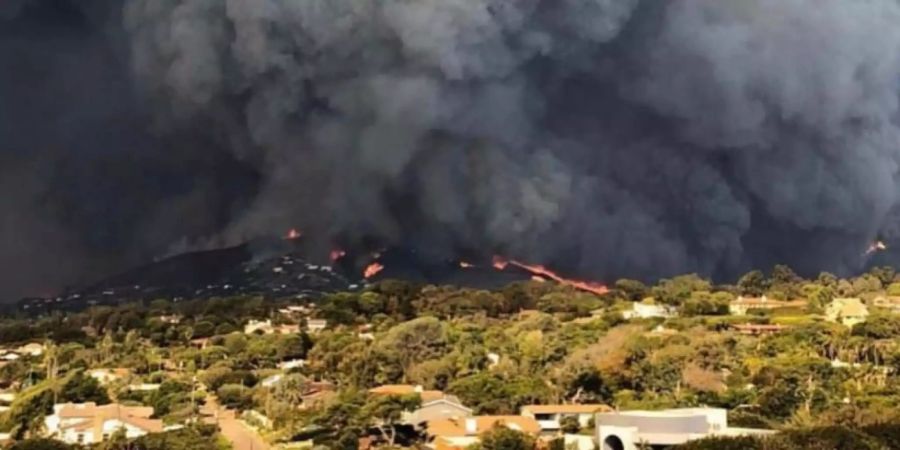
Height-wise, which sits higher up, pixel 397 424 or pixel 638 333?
pixel 638 333

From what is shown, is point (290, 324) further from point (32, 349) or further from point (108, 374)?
point (108, 374)

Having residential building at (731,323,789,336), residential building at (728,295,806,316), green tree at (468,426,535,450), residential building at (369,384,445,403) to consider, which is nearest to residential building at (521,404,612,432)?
residential building at (369,384,445,403)

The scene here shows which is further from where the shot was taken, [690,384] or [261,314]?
[261,314]

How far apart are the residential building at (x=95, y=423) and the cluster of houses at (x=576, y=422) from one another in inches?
169

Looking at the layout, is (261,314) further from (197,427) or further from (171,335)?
(197,427)

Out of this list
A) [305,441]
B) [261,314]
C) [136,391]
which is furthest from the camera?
[261,314]

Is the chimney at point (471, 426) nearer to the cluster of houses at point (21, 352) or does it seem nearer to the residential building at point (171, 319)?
the cluster of houses at point (21, 352)

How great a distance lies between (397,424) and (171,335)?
17419mm

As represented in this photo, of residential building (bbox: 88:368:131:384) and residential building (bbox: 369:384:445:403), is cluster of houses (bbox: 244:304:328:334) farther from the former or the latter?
residential building (bbox: 369:384:445:403)

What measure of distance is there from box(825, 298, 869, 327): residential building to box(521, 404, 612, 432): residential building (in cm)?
1294

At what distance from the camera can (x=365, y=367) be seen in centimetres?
3073

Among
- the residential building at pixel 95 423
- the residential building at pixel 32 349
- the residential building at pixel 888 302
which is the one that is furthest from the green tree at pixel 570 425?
the residential building at pixel 32 349

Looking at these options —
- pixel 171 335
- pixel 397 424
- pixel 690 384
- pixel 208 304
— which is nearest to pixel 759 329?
pixel 690 384

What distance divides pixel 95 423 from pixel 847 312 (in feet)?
73.1
